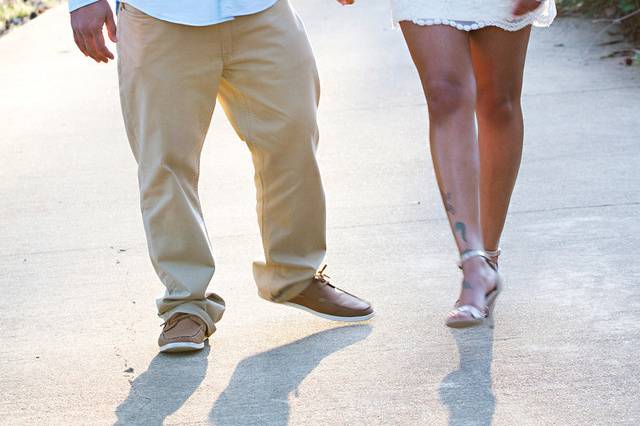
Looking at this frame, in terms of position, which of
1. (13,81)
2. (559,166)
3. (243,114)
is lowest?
(13,81)

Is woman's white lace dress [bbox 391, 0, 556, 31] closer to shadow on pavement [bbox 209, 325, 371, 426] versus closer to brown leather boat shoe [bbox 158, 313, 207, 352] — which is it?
shadow on pavement [bbox 209, 325, 371, 426]

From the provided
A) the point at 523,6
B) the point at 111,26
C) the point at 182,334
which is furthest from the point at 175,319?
the point at 523,6

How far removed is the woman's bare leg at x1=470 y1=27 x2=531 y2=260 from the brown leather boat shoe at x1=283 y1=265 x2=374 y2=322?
0.48m

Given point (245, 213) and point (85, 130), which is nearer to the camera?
point (245, 213)

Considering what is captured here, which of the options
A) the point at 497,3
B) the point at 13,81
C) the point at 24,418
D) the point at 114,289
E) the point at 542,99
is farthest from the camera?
the point at 13,81

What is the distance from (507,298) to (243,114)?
1.09 meters

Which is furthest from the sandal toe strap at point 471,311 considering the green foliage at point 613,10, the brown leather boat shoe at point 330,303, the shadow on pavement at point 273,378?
the green foliage at point 613,10

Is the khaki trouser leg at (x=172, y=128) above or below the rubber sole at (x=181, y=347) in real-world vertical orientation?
above

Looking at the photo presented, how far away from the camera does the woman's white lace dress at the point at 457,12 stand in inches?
138

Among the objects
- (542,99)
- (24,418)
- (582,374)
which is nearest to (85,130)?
(542,99)

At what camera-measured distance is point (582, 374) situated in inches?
132

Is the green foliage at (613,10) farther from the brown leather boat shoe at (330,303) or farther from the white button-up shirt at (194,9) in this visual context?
the white button-up shirt at (194,9)

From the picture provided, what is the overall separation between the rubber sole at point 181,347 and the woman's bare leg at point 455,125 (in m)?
0.85

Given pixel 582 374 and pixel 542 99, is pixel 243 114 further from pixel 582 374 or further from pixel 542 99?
pixel 542 99
